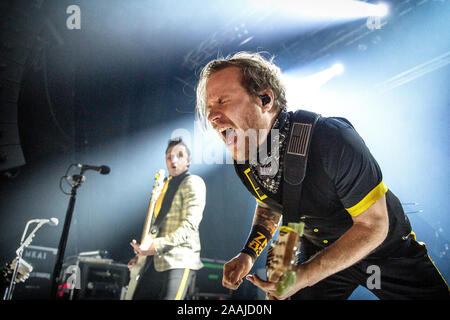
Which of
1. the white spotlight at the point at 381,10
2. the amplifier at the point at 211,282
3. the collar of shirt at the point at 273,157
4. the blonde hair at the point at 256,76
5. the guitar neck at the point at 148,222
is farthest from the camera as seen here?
the amplifier at the point at 211,282

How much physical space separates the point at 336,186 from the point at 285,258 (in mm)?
535

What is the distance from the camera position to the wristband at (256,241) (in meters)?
1.81

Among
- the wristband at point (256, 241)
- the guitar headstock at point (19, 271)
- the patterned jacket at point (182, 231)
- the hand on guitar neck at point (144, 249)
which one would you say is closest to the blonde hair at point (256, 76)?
the wristband at point (256, 241)

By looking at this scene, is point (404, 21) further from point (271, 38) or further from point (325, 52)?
point (271, 38)

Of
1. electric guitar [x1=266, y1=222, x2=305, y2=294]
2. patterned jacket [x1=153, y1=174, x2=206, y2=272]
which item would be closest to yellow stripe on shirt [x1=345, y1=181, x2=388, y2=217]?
electric guitar [x1=266, y1=222, x2=305, y2=294]

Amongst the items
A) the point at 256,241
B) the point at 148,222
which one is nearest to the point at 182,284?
the point at 148,222

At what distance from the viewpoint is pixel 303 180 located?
160 cm

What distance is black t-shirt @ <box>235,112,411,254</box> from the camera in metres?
1.36

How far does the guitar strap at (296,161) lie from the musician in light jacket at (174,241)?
185 cm

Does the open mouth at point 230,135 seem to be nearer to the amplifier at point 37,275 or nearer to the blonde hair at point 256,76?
the blonde hair at point 256,76

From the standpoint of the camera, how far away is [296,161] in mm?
1569

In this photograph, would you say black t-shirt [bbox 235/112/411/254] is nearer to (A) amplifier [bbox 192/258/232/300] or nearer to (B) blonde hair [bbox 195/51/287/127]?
(B) blonde hair [bbox 195/51/287/127]

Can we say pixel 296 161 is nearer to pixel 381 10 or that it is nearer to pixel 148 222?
pixel 148 222

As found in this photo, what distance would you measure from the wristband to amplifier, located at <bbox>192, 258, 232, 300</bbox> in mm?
4010
